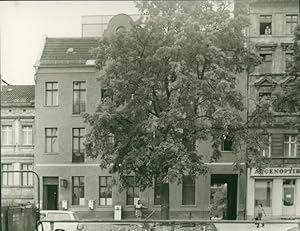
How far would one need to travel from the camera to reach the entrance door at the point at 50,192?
94.3 feet

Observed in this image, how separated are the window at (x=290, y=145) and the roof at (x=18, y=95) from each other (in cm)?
1340

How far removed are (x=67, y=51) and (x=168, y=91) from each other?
11887mm

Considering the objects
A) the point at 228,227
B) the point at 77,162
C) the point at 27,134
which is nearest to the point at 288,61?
the point at 77,162

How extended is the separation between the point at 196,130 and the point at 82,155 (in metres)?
11.4

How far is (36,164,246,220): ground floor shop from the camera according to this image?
1117 inches

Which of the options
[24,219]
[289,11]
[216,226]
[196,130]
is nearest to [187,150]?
[196,130]

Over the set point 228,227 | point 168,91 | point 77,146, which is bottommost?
point 228,227

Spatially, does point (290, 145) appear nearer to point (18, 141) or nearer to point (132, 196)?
point (132, 196)

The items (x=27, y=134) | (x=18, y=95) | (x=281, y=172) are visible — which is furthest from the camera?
(x=18, y=95)

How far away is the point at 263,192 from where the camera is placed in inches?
1156

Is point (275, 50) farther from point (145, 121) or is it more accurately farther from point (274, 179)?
point (145, 121)

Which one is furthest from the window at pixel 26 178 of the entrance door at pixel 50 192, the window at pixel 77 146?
the window at pixel 77 146

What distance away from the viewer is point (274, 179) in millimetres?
29234

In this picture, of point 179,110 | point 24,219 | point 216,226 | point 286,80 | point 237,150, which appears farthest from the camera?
point 286,80
